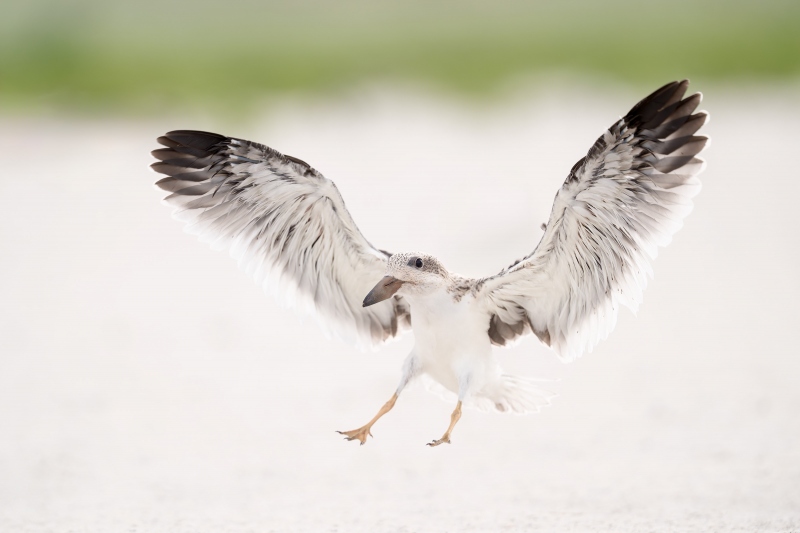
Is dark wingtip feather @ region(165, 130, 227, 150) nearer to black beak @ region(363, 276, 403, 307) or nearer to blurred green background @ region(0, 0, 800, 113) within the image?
black beak @ region(363, 276, 403, 307)

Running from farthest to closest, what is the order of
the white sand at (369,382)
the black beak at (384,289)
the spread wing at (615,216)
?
the white sand at (369,382), the black beak at (384,289), the spread wing at (615,216)

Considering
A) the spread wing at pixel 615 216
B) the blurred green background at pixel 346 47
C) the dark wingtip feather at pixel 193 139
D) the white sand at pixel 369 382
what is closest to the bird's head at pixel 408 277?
the spread wing at pixel 615 216

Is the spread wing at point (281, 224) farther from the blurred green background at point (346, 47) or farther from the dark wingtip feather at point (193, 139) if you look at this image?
the blurred green background at point (346, 47)

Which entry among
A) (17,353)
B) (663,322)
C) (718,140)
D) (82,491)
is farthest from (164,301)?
(718,140)

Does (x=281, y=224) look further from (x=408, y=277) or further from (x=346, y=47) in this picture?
(x=346, y=47)

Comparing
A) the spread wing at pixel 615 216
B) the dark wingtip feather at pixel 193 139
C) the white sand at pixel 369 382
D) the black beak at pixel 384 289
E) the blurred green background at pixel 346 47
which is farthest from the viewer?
the blurred green background at pixel 346 47

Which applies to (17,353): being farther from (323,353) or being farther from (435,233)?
(435,233)

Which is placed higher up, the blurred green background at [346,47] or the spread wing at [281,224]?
the blurred green background at [346,47]
